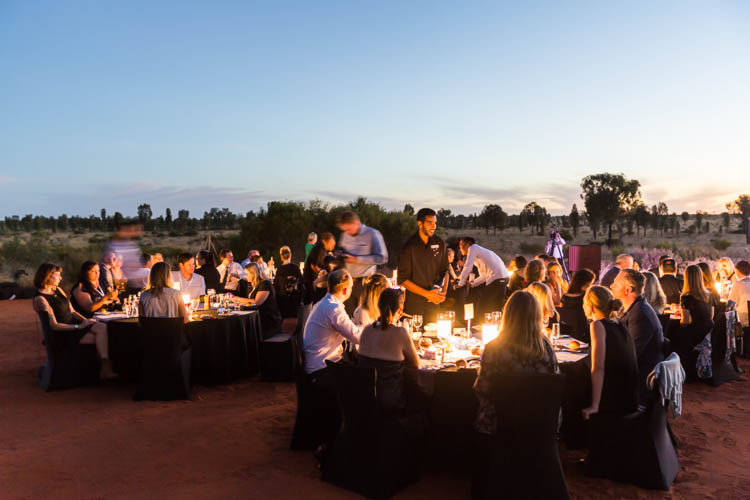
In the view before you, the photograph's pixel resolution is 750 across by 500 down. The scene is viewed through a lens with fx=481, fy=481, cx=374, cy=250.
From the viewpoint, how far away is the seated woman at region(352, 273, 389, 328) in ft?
13.1

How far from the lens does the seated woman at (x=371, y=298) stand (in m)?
3.99

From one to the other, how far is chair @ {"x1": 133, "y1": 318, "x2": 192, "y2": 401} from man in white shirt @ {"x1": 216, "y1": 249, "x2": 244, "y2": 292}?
2.97m

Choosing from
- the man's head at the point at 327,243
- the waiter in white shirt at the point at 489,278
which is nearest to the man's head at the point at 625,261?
the waiter in white shirt at the point at 489,278

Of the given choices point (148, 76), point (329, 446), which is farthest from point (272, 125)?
point (329, 446)

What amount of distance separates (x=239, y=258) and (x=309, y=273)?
15.9 metres

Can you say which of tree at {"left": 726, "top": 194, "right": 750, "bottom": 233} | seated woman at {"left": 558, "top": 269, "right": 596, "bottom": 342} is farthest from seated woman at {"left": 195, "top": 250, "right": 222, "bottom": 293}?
tree at {"left": 726, "top": 194, "right": 750, "bottom": 233}

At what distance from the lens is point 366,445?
3436mm

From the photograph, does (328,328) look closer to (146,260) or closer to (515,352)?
(515,352)

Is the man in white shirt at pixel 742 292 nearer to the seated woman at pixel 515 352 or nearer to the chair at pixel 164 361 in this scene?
the seated woman at pixel 515 352

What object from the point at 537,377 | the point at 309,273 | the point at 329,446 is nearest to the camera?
the point at 537,377

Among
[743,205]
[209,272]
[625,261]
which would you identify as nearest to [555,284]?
[625,261]

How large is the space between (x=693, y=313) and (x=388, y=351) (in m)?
4.33

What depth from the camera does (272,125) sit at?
21.3m

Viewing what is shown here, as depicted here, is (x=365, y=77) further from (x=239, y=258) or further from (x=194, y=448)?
(x=194, y=448)
